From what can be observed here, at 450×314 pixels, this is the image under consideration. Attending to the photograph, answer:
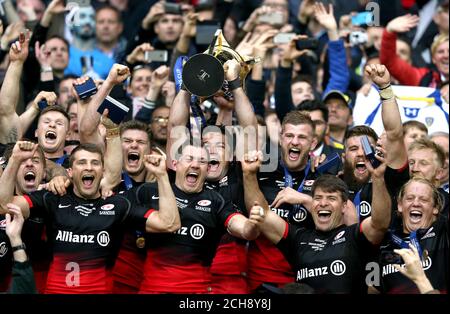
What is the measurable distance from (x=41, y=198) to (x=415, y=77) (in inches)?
212

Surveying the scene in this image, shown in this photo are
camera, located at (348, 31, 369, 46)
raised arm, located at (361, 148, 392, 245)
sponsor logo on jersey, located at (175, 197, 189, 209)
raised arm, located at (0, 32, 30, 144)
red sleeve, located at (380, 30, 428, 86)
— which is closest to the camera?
raised arm, located at (361, 148, 392, 245)

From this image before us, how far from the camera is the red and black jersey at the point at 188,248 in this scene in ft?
32.8

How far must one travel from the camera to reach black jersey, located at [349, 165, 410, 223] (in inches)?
399

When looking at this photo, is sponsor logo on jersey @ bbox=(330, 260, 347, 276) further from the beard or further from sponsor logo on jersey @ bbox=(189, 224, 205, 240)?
the beard

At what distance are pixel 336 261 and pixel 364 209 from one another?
2.92ft

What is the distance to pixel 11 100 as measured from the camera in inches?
438

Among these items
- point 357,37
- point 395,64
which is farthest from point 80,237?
point 357,37

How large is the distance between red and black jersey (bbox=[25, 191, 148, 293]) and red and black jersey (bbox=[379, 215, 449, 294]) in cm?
188

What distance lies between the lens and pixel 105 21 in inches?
596

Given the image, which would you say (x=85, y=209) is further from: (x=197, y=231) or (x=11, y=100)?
(x=11, y=100)

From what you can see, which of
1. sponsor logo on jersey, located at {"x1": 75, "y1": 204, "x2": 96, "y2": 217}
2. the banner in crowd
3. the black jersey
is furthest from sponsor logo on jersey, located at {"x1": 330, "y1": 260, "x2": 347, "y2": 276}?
the banner in crowd

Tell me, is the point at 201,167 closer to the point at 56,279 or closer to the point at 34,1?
the point at 56,279

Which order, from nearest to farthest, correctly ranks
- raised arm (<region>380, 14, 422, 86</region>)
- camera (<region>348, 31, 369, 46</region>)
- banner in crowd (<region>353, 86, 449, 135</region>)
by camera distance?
banner in crowd (<region>353, 86, 449, 135</region>)
raised arm (<region>380, 14, 422, 86</region>)
camera (<region>348, 31, 369, 46</region>)
